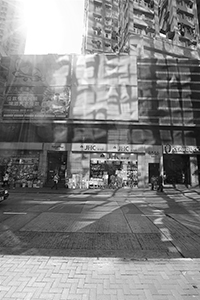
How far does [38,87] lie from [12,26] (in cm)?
9366

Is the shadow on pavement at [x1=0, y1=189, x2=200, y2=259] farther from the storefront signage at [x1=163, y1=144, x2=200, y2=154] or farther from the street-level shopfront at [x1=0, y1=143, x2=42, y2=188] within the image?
the storefront signage at [x1=163, y1=144, x2=200, y2=154]

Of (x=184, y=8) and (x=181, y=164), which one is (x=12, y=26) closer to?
(x=184, y=8)

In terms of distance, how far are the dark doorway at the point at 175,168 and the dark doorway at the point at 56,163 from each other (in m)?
12.8

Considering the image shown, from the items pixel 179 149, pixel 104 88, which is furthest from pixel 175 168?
pixel 104 88

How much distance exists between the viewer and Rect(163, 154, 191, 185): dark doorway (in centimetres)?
2214

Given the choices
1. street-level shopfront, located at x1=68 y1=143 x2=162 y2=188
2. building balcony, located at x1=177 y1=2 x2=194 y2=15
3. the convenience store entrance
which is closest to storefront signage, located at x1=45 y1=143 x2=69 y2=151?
street-level shopfront, located at x1=68 y1=143 x2=162 y2=188

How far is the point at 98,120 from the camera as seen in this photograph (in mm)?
21641

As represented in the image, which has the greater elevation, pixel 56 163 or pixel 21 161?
pixel 21 161

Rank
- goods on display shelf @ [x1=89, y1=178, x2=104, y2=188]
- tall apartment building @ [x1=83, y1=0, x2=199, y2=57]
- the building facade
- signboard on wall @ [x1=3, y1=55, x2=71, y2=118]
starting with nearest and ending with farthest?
goods on display shelf @ [x1=89, y1=178, x2=104, y2=188] < the building facade < signboard on wall @ [x1=3, y1=55, x2=71, y2=118] < tall apartment building @ [x1=83, y1=0, x2=199, y2=57]

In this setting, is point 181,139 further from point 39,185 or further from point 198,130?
point 39,185

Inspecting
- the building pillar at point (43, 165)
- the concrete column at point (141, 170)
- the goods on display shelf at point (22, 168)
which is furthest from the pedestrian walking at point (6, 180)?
the concrete column at point (141, 170)

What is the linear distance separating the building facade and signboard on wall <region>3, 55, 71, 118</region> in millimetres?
124

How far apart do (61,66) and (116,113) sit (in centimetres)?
977

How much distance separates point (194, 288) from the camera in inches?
98.0
